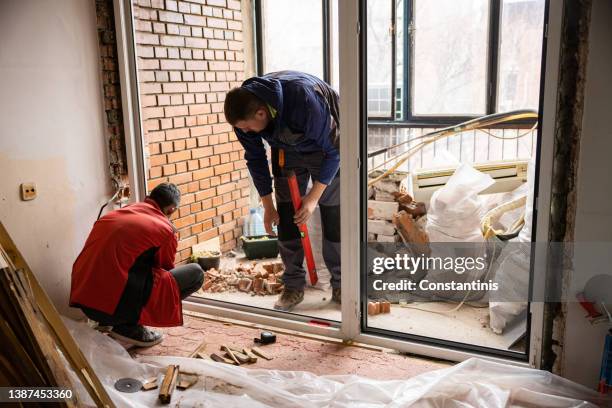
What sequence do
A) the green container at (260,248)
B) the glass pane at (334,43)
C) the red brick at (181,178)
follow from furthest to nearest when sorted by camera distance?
the glass pane at (334,43) < the green container at (260,248) < the red brick at (181,178)

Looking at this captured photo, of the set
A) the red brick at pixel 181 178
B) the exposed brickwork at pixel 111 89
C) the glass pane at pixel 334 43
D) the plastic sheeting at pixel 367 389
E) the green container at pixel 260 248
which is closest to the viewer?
the plastic sheeting at pixel 367 389

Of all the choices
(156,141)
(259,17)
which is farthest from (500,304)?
(259,17)

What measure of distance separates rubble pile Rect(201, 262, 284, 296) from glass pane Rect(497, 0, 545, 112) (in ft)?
7.77

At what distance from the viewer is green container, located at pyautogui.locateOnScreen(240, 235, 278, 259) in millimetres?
4125

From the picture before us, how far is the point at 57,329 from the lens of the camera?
1.82 meters

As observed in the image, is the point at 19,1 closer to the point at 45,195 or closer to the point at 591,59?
the point at 45,195

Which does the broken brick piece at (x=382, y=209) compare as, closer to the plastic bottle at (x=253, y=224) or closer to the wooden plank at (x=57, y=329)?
the plastic bottle at (x=253, y=224)

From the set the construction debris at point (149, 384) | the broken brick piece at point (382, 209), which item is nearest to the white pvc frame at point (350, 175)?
the construction debris at point (149, 384)

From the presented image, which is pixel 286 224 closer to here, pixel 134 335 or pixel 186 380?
pixel 134 335

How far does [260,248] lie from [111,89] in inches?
66.2

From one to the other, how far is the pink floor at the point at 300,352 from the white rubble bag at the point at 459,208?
3.33 feet

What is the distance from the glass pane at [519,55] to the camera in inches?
163

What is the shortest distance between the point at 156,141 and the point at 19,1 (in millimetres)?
1221

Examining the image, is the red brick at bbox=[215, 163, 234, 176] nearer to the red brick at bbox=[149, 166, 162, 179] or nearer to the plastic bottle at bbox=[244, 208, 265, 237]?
the plastic bottle at bbox=[244, 208, 265, 237]
